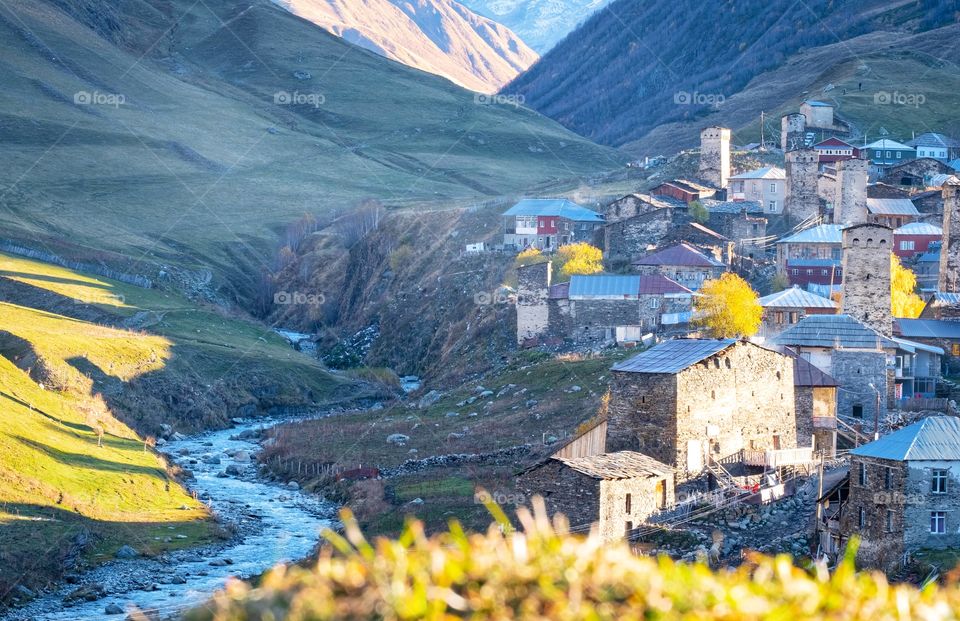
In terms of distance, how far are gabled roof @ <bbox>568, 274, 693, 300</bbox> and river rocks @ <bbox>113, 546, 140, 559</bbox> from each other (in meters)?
36.6

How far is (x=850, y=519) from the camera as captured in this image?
37844mm

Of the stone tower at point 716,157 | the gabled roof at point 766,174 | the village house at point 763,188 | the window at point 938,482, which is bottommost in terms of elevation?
the window at point 938,482

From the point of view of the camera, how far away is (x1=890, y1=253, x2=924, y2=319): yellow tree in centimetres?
7262

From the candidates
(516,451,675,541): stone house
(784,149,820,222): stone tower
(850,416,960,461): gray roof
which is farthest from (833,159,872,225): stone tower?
(516,451,675,541): stone house

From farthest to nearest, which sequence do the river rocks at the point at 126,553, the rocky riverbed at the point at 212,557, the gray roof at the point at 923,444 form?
the river rocks at the point at 126,553 < the rocky riverbed at the point at 212,557 < the gray roof at the point at 923,444

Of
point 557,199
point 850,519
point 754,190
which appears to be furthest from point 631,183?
point 850,519

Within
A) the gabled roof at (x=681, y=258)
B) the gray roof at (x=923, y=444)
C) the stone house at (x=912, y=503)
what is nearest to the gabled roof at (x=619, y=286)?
the gabled roof at (x=681, y=258)

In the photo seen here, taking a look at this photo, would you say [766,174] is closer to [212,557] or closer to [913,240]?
[913,240]

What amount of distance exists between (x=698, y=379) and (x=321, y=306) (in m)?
79.2

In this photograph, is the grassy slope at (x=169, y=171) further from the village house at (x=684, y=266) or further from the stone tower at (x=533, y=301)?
the village house at (x=684, y=266)

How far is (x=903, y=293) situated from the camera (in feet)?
248

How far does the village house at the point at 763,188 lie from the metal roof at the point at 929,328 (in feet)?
96.3

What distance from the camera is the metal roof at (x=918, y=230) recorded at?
3499 inches

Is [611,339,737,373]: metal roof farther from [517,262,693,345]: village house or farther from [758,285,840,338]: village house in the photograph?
[517,262,693,345]: village house
